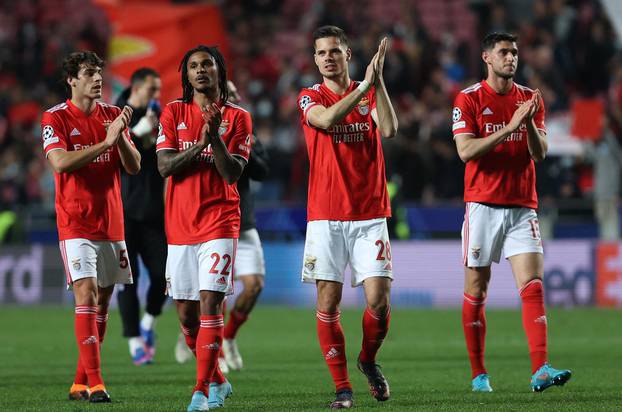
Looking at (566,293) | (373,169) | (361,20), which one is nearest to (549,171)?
(566,293)

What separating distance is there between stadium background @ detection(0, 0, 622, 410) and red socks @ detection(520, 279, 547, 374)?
4418 mm

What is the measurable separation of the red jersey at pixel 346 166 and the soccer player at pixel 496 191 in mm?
849

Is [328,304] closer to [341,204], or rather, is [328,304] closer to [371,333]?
[371,333]

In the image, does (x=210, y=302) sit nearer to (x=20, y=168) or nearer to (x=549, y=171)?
(x=549, y=171)

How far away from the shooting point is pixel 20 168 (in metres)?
23.0

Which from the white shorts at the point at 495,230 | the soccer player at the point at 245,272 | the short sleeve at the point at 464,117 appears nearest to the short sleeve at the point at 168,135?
the short sleeve at the point at 464,117

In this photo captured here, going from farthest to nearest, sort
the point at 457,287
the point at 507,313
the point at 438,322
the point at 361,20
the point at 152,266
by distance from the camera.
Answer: the point at 361,20 < the point at 457,287 < the point at 507,313 < the point at 438,322 < the point at 152,266

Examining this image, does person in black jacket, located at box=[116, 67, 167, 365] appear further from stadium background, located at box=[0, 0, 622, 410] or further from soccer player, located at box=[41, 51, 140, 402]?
soccer player, located at box=[41, 51, 140, 402]

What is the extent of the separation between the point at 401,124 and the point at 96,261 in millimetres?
13299

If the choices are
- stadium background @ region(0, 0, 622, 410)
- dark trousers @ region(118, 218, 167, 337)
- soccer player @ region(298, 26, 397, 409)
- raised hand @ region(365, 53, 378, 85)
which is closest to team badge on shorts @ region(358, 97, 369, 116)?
soccer player @ region(298, 26, 397, 409)

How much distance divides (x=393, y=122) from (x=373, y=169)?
40 cm

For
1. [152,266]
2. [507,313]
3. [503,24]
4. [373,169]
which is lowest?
[507,313]

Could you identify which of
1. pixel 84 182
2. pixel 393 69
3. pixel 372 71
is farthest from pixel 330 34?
pixel 393 69

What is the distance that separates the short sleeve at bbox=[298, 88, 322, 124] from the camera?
8.20 meters
